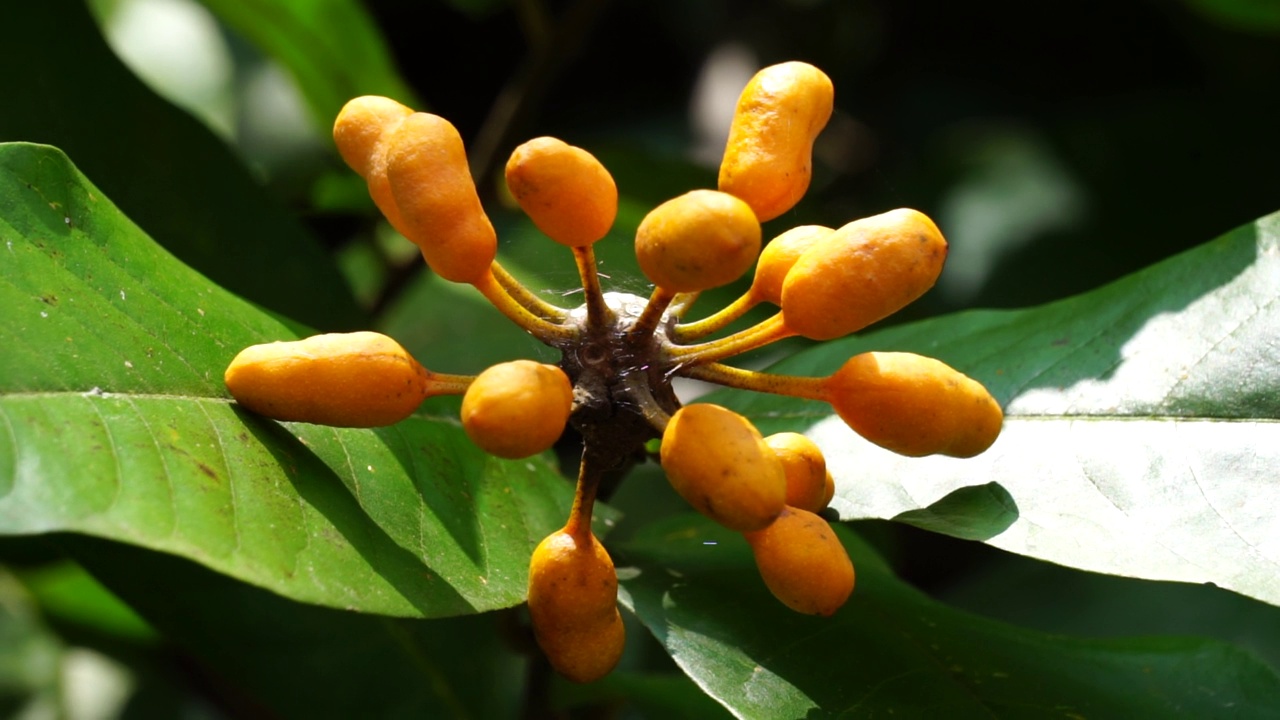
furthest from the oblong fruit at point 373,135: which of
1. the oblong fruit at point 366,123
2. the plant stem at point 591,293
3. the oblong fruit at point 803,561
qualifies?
the oblong fruit at point 803,561

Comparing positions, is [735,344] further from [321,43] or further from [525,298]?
[321,43]

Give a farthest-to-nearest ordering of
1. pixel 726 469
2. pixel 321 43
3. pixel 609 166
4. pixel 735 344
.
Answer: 1. pixel 609 166
2. pixel 321 43
3. pixel 735 344
4. pixel 726 469

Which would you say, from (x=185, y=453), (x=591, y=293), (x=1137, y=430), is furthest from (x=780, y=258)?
(x=185, y=453)

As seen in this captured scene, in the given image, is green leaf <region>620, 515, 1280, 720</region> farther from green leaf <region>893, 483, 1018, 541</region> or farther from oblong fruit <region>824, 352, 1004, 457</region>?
oblong fruit <region>824, 352, 1004, 457</region>

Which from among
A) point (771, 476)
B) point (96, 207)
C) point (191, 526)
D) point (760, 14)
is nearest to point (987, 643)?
point (771, 476)

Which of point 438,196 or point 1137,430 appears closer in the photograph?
point 438,196

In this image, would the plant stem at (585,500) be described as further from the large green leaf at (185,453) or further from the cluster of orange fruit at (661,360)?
the large green leaf at (185,453)
